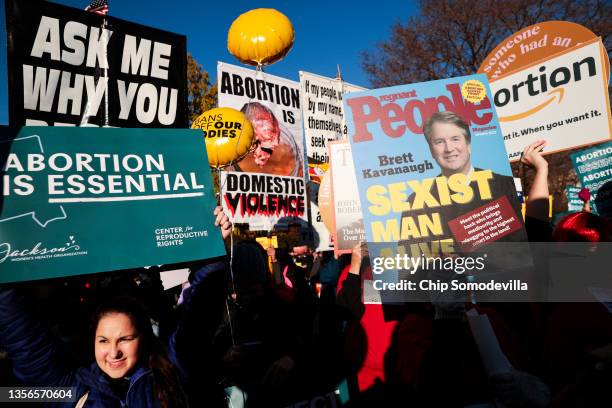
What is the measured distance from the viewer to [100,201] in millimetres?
2270

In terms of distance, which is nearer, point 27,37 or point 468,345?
point 468,345

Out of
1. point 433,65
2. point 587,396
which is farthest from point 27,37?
point 433,65

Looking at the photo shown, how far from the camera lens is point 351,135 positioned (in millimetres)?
2881

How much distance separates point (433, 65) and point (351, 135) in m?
19.7

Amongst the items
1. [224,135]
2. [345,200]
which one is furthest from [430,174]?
[224,135]

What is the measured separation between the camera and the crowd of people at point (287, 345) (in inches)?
76.3

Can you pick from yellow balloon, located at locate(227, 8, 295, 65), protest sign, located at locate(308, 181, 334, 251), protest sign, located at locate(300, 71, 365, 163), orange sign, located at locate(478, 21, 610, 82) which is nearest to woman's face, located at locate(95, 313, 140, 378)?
orange sign, located at locate(478, 21, 610, 82)

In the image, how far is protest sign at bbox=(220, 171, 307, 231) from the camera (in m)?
5.93

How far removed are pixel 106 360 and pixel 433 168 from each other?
2103 mm

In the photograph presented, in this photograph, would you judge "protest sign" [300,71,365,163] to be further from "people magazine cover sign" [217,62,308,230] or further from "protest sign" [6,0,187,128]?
"protest sign" [6,0,187,128]

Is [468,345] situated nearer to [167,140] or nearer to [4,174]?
[167,140]

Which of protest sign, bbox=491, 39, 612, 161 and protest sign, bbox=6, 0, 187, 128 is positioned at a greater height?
protest sign, bbox=6, 0, 187, 128

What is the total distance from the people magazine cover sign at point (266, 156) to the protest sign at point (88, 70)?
8.20ft

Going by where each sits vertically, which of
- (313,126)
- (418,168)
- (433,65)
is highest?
(433,65)
